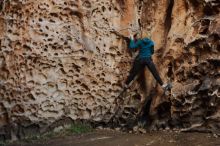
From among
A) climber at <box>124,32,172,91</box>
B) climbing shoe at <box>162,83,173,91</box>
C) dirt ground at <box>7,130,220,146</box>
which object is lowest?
dirt ground at <box>7,130,220,146</box>

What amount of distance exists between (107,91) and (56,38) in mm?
1413

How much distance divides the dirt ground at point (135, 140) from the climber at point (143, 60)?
3.22ft

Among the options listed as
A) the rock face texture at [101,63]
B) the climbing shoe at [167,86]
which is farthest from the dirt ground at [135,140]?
the climbing shoe at [167,86]

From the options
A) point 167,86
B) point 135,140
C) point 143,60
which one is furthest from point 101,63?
point 135,140

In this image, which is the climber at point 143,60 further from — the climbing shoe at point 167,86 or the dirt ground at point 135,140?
the dirt ground at point 135,140

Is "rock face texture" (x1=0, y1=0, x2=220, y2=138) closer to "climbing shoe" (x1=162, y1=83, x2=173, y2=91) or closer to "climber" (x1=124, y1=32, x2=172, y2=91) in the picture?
"climbing shoe" (x1=162, y1=83, x2=173, y2=91)

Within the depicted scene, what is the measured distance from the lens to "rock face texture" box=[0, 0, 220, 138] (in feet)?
25.9

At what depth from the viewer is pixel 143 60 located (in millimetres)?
8375

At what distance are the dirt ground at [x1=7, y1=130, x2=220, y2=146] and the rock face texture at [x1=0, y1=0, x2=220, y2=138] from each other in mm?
345

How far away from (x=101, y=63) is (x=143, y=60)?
840 mm

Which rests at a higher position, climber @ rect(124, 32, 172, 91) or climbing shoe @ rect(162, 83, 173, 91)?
climber @ rect(124, 32, 172, 91)

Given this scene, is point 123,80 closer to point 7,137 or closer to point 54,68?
point 54,68

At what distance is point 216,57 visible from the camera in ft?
25.2

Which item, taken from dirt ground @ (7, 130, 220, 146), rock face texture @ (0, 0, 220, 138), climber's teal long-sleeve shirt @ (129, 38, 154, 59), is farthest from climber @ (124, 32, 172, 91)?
dirt ground @ (7, 130, 220, 146)
